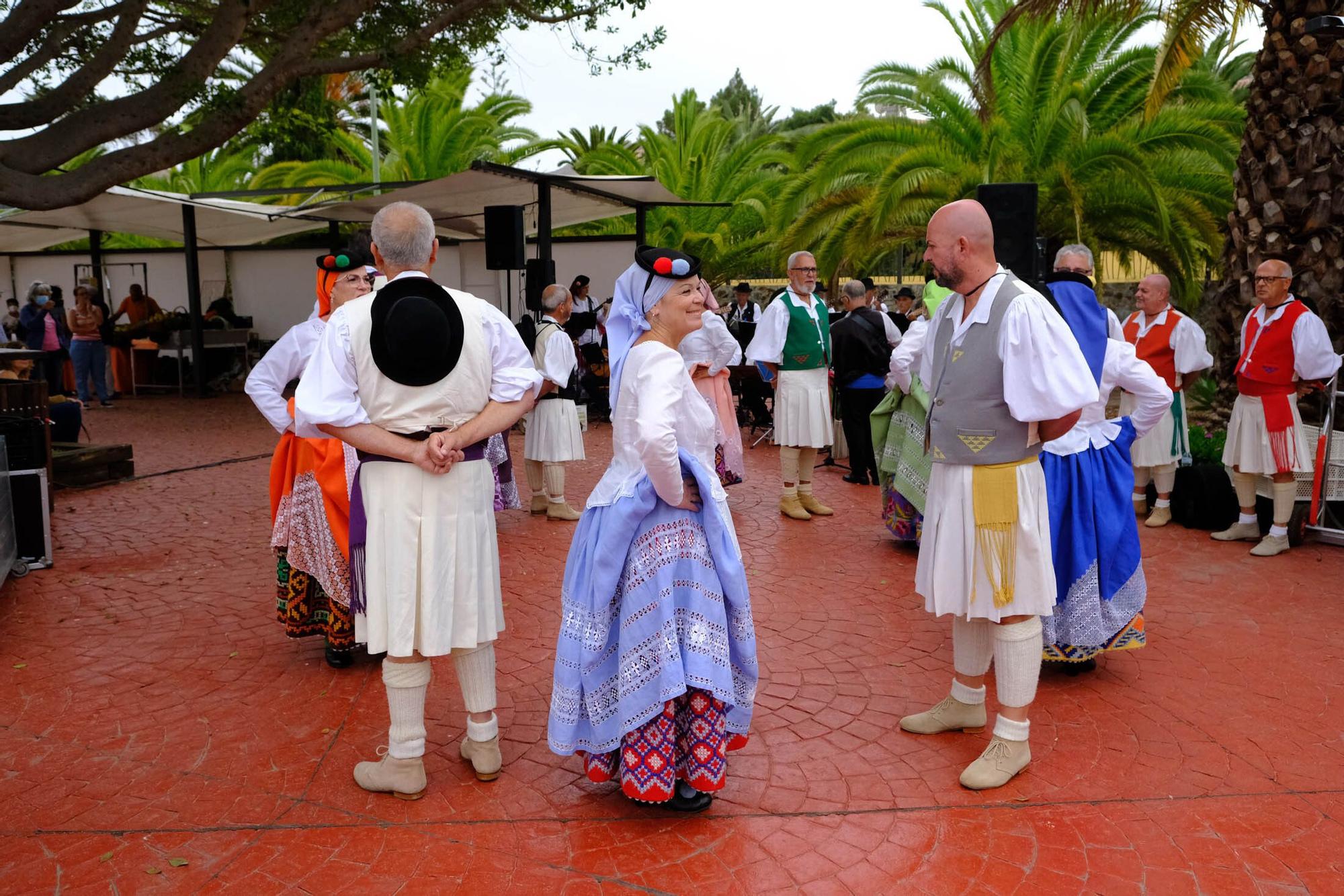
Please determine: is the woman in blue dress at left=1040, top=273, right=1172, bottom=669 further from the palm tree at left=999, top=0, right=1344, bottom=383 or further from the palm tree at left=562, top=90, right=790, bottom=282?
the palm tree at left=562, top=90, right=790, bottom=282

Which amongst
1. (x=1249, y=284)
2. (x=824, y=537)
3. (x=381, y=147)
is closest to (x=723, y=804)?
(x=824, y=537)

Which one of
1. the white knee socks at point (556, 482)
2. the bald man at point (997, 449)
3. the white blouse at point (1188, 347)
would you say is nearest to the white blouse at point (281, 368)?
the bald man at point (997, 449)

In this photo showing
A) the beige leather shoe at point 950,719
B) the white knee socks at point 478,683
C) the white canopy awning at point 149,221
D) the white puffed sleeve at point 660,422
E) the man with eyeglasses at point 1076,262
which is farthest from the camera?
the white canopy awning at point 149,221

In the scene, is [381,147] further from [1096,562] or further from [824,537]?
[1096,562]

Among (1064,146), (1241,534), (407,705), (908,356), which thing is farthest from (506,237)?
(1064,146)

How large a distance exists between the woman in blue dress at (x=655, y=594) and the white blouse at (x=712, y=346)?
375 centimetres

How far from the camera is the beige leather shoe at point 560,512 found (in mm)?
8227

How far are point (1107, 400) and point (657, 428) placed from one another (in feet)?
7.99

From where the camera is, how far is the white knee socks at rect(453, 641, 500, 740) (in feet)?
12.1

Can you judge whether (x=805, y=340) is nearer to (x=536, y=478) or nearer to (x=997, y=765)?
(x=536, y=478)

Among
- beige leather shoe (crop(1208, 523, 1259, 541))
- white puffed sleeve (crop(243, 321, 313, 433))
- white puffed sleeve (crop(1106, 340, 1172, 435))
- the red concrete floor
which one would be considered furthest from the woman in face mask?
beige leather shoe (crop(1208, 523, 1259, 541))

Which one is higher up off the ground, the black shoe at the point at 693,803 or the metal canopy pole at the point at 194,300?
the metal canopy pole at the point at 194,300

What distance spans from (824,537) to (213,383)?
1538 centimetres

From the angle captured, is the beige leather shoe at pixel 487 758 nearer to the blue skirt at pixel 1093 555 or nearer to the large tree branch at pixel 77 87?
the blue skirt at pixel 1093 555
